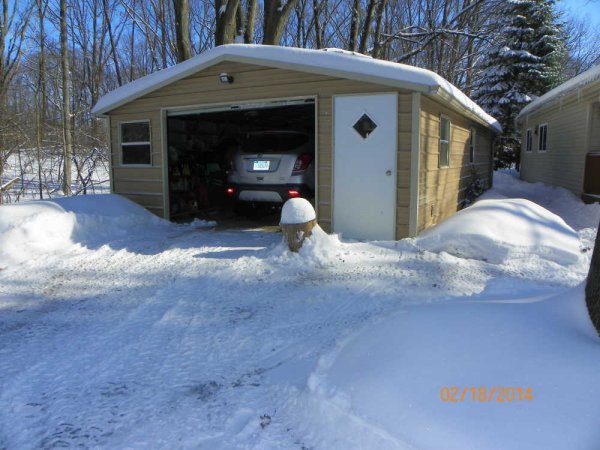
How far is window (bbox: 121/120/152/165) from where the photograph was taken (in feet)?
29.3

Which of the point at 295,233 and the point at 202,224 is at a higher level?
the point at 295,233

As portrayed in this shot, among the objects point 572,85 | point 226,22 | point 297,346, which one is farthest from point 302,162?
point 572,85

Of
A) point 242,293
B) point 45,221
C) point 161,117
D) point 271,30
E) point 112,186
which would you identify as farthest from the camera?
point 271,30

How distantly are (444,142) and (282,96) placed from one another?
3.41 metres

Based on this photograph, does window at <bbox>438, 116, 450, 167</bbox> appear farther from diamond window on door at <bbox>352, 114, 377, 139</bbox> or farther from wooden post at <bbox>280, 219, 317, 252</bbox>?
wooden post at <bbox>280, 219, 317, 252</bbox>

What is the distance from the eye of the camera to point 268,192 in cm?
813

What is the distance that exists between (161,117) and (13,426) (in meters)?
Result: 6.93

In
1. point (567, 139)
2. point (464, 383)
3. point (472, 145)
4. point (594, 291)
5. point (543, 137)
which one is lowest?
point (464, 383)

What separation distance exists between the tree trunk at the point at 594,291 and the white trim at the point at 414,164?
3.61m

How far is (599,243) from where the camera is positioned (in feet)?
10.3

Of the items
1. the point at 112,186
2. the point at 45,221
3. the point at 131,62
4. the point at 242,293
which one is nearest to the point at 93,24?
the point at 131,62

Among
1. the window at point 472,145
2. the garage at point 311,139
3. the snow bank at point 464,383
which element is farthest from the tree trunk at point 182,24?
the snow bank at point 464,383

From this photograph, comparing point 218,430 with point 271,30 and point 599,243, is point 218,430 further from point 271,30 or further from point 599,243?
point 271,30

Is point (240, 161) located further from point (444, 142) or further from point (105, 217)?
point (444, 142)
